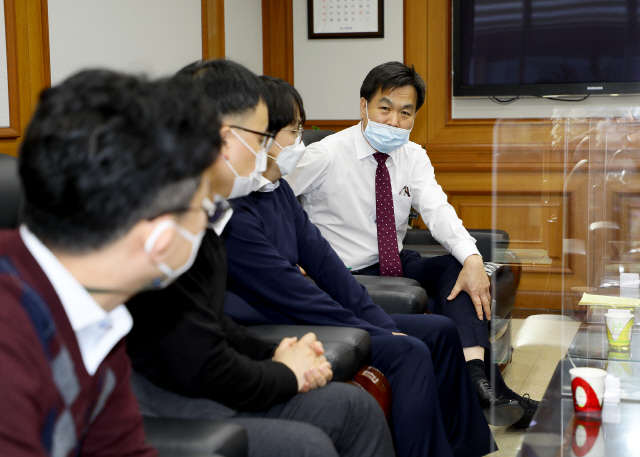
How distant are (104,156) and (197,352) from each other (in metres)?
0.49

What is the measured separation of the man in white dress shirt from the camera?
2.20 m

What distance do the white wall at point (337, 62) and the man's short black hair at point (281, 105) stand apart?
199 cm

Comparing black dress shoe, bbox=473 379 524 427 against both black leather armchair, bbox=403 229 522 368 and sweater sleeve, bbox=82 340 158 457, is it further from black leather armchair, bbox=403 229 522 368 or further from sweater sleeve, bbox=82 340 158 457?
sweater sleeve, bbox=82 340 158 457

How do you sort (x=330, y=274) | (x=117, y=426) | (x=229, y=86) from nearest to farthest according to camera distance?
(x=117, y=426), (x=229, y=86), (x=330, y=274)

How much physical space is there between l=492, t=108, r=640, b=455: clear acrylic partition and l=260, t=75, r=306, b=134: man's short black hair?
26.5 inches

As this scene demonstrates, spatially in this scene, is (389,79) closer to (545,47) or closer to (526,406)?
(526,406)

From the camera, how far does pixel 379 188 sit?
7.38ft

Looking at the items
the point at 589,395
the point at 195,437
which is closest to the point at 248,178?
the point at 195,437

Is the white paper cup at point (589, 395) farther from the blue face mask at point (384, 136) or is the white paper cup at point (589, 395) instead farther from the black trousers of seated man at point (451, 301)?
the blue face mask at point (384, 136)

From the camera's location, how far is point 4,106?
1.77 m

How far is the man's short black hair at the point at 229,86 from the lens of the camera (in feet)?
3.95

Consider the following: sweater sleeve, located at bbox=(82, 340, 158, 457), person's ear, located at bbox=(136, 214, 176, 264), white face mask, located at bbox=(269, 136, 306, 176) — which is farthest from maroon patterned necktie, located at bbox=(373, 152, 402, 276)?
person's ear, located at bbox=(136, 214, 176, 264)

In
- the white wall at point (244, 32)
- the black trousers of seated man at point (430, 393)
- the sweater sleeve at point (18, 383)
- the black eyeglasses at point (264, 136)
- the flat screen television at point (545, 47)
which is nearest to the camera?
the sweater sleeve at point (18, 383)

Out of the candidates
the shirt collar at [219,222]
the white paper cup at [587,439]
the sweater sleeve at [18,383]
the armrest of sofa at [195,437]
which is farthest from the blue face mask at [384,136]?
the sweater sleeve at [18,383]
